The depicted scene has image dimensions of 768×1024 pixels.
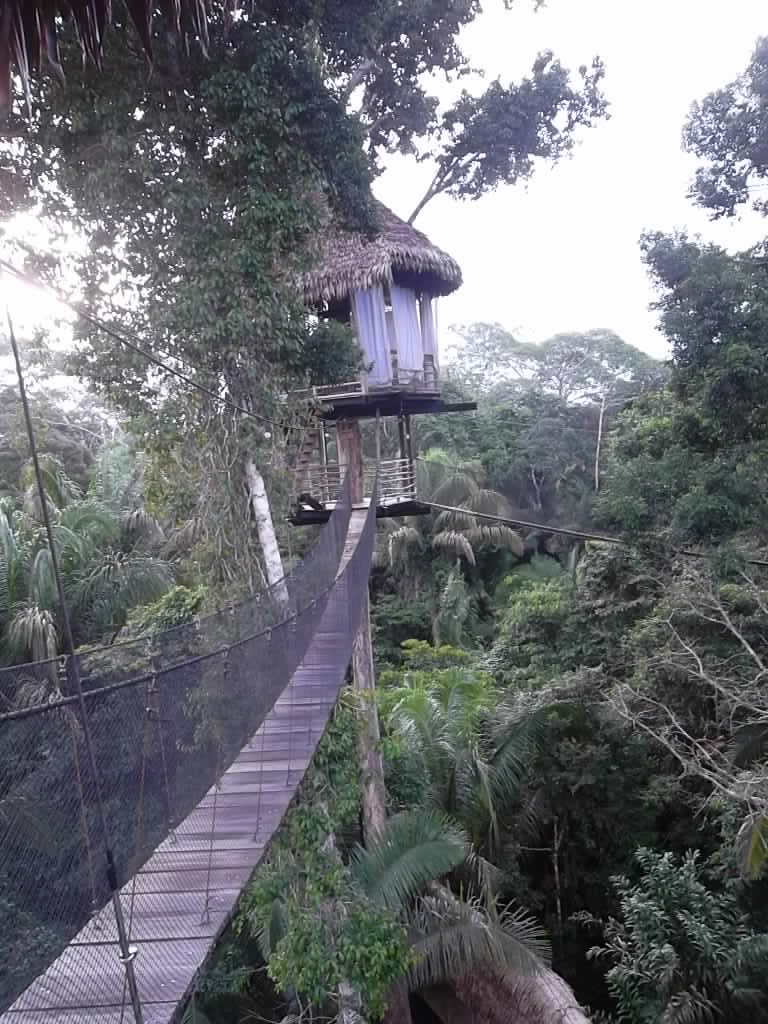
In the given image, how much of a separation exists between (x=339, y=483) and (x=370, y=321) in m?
1.45

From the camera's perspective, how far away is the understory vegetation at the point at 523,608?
442cm

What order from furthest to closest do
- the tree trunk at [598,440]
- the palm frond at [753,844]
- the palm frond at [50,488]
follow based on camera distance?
the tree trunk at [598,440] < the palm frond at [50,488] < the palm frond at [753,844]

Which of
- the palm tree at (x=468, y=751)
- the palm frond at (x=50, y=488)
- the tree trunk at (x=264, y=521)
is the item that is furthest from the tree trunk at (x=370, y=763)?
the palm frond at (x=50, y=488)

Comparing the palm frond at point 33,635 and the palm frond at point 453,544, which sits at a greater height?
the palm frond at point 33,635

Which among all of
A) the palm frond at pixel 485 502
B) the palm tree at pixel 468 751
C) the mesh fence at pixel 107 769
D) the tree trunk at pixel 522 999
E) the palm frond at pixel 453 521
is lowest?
the tree trunk at pixel 522 999

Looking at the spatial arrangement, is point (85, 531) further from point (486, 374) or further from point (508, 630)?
point (486, 374)

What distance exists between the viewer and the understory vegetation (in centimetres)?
442

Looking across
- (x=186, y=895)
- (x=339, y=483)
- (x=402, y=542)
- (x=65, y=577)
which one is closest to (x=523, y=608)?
(x=339, y=483)

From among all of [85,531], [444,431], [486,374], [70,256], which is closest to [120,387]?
[70,256]

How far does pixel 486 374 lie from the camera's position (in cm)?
1802

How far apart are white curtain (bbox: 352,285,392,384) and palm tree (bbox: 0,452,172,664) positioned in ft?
9.88

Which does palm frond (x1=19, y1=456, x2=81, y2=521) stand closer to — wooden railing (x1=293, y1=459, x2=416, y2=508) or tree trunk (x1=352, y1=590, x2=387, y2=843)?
wooden railing (x1=293, y1=459, x2=416, y2=508)

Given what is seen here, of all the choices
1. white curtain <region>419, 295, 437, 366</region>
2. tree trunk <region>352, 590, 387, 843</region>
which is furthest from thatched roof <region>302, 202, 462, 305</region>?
tree trunk <region>352, 590, 387, 843</region>

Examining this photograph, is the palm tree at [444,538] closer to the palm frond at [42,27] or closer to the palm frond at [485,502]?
the palm frond at [485,502]
